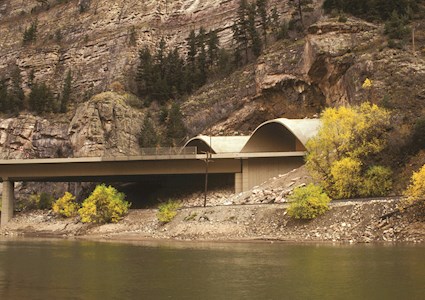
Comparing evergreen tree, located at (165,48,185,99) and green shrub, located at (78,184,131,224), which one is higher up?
evergreen tree, located at (165,48,185,99)

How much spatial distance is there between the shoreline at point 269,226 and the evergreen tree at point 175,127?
25359mm

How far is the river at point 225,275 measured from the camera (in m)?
15.9

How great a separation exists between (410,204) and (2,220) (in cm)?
5463

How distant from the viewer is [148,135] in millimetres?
82188

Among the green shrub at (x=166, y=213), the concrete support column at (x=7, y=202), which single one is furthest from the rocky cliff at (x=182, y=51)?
the green shrub at (x=166, y=213)

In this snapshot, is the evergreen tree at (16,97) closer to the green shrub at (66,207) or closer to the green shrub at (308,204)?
the green shrub at (66,207)

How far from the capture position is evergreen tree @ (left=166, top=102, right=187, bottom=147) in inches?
3250

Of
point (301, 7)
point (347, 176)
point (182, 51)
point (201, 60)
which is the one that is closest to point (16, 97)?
point (182, 51)

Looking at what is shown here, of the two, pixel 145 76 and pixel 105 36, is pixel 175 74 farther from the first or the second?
pixel 105 36

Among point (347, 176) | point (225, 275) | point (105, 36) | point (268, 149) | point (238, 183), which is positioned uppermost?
point (105, 36)

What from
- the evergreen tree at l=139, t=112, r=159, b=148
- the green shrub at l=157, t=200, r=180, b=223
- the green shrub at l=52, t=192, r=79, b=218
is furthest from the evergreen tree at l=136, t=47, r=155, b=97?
the green shrub at l=157, t=200, r=180, b=223

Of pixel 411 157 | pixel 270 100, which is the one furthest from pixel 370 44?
pixel 411 157

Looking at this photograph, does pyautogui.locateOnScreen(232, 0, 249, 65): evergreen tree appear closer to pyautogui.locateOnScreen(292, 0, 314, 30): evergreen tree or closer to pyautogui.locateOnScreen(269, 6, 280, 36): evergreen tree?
pyautogui.locateOnScreen(269, 6, 280, 36): evergreen tree

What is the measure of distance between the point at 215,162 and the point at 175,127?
22.1 m
